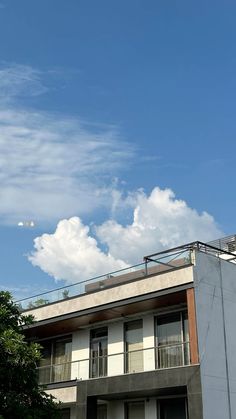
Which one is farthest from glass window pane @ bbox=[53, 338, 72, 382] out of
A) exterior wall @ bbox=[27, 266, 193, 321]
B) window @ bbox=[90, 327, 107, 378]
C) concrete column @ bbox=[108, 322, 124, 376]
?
concrete column @ bbox=[108, 322, 124, 376]

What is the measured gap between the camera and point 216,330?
2144 cm

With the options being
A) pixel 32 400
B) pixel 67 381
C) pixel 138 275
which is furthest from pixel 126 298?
pixel 32 400

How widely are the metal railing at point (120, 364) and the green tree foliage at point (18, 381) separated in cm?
583

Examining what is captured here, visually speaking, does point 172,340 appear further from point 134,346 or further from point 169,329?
Result: point 134,346

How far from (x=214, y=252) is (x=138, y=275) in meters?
3.15

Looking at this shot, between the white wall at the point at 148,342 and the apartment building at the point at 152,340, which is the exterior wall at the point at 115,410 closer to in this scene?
the apartment building at the point at 152,340

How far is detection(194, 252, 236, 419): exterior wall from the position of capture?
2033cm

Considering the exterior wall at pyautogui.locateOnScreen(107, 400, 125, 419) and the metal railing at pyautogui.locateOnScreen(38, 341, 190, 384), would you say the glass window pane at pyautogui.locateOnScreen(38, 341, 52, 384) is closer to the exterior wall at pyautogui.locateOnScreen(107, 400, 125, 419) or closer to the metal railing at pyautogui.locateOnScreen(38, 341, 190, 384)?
the metal railing at pyautogui.locateOnScreen(38, 341, 190, 384)

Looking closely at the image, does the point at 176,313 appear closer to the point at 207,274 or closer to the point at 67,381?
the point at 207,274

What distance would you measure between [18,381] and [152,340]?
25.4ft

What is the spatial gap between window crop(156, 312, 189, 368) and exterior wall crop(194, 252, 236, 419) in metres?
1.04

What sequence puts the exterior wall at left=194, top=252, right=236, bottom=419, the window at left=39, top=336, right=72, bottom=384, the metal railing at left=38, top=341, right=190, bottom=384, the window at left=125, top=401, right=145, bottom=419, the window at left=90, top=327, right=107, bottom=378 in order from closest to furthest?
1. the exterior wall at left=194, top=252, right=236, bottom=419
2. the metal railing at left=38, top=341, right=190, bottom=384
3. the window at left=125, top=401, right=145, bottom=419
4. the window at left=90, top=327, right=107, bottom=378
5. the window at left=39, top=336, right=72, bottom=384

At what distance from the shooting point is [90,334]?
26.5 m

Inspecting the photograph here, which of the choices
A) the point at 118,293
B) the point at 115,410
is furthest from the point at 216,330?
the point at 115,410
